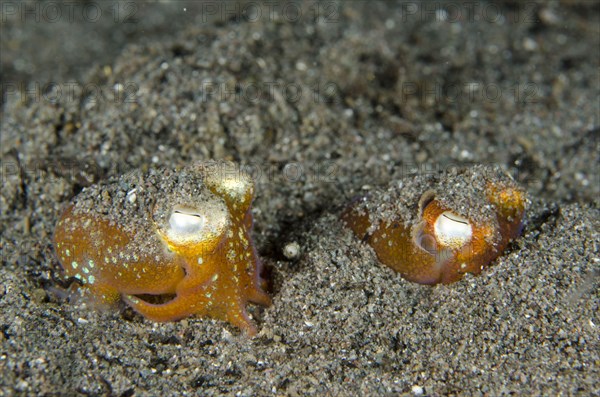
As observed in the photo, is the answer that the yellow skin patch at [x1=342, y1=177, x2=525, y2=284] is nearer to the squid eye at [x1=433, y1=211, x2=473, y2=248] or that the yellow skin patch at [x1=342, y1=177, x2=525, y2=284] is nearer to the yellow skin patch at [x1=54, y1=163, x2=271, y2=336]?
the squid eye at [x1=433, y1=211, x2=473, y2=248]

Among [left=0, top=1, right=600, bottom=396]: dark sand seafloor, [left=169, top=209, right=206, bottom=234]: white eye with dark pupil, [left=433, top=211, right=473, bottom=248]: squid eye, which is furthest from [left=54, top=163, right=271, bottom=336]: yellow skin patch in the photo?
[left=433, top=211, right=473, bottom=248]: squid eye

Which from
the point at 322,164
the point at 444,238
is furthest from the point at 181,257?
the point at 322,164

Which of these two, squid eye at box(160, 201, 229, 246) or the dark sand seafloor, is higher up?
squid eye at box(160, 201, 229, 246)

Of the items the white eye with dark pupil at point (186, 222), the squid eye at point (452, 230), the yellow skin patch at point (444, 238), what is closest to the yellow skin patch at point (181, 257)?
the white eye with dark pupil at point (186, 222)

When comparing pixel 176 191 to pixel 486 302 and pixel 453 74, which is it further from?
pixel 453 74

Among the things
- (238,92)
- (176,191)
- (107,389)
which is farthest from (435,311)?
(238,92)

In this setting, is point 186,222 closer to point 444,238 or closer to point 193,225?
point 193,225

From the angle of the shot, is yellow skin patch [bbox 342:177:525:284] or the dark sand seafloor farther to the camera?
yellow skin patch [bbox 342:177:525:284]
